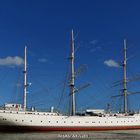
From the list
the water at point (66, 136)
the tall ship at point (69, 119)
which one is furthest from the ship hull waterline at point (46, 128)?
the water at point (66, 136)

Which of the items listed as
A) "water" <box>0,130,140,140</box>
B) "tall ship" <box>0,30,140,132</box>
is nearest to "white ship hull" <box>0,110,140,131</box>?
"tall ship" <box>0,30,140,132</box>

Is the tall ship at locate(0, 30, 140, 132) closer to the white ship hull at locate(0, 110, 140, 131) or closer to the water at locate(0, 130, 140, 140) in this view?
Answer: the white ship hull at locate(0, 110, 140, 131)

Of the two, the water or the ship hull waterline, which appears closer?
the water

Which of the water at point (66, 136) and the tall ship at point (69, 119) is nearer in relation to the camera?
the water at point (66, 136)

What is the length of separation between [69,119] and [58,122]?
3.04 meters

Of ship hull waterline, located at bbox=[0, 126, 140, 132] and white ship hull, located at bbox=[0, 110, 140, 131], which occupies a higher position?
white ship hull, located at bbox=[0, 110, 140, 131]

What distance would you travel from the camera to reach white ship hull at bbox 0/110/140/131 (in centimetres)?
A: 5989

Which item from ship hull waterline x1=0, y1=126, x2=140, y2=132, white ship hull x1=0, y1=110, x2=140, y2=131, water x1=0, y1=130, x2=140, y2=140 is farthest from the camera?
white ship hull x1=0, y1=110, x2=140, y2=131

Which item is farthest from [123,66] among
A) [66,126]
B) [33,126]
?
[33,126]

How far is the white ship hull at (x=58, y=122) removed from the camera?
59.9 metres

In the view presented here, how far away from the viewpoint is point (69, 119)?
6850cm

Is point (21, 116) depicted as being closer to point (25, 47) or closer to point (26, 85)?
point (26, 85)

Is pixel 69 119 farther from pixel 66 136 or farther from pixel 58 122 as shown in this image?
pixel 66 136

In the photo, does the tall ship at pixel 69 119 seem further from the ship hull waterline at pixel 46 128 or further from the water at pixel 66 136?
the water at pixel 66 136
